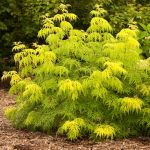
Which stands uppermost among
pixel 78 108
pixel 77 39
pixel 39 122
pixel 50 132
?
pixel 77 39

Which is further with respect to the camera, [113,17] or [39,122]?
[113,17]

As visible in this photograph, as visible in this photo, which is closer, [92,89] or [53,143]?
[92,89]

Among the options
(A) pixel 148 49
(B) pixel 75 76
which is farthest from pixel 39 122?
(A) pixel 148 49

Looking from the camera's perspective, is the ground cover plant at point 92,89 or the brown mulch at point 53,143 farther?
the brown mulch at point 53,143

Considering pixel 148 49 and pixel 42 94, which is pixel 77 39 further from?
pixel 148 49

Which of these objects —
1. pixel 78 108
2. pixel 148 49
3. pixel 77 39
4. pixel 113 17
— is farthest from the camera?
pixel 113 17

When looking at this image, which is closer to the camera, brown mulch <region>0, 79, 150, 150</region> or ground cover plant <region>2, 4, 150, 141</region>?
ground cover plant <region>2, 4, 150, 141</region>

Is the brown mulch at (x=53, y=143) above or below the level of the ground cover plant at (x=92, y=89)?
below

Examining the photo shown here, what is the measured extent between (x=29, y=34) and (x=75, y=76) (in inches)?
153

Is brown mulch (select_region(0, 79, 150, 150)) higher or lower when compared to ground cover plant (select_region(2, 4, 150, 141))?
lower

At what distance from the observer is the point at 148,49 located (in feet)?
22.7

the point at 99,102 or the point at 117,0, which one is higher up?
the point at 117,0

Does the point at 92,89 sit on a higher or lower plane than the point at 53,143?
higher

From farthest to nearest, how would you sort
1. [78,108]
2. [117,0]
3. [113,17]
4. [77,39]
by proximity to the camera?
[117,0] → [113,17] → [77,39] → [78,108]
